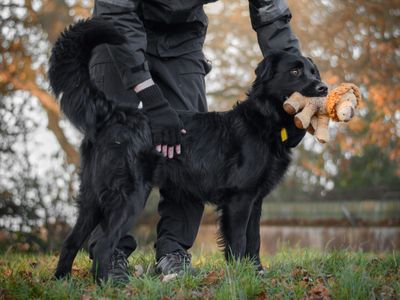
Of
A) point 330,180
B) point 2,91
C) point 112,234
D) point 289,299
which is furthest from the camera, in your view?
point 330,180

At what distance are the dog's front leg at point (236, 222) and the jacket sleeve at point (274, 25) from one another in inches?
46.5

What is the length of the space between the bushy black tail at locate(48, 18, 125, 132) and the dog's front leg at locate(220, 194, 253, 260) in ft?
3.41

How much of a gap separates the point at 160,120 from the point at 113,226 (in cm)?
74

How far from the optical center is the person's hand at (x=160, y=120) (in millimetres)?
3859

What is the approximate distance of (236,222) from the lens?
3994 millimetres

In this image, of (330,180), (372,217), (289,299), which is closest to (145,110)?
(289,299)

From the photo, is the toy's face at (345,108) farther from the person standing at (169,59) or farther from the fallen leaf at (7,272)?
the fallen leaf at (7,272)

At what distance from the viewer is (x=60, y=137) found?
9.86m

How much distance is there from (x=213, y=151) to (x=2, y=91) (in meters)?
5.59

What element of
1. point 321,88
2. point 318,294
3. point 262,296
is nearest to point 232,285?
point 262,296

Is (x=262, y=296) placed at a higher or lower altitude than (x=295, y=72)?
lower

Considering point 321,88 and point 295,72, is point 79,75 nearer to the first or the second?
point 295,72

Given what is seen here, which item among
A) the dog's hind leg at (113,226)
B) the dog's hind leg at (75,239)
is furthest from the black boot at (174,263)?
the dog's hind leg at (75,239)

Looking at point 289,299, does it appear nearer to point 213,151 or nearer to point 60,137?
point 213,151
